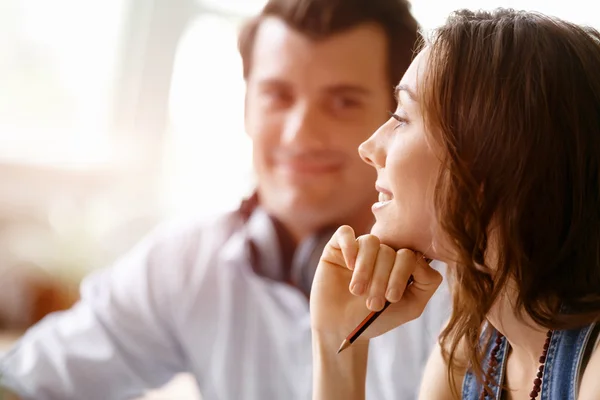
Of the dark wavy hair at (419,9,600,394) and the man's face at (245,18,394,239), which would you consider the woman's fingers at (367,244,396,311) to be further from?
the man's face at (245,18,394,239)

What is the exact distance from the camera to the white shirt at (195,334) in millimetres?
863

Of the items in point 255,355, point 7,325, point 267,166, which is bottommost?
point 7,325

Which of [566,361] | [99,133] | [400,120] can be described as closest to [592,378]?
[566,361]

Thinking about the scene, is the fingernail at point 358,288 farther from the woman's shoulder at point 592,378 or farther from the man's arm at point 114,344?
the man's arm at point 114,344

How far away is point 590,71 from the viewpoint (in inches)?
23.4

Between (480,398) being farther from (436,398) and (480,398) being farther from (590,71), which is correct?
(590,71)

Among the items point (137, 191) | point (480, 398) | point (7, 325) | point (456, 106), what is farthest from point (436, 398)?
point (7, 325)

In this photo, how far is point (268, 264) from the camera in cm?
94

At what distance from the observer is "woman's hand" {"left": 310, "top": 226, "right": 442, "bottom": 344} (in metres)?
0.66

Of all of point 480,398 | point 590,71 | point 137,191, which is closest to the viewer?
point 590,71

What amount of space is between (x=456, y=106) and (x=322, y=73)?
0.31 m

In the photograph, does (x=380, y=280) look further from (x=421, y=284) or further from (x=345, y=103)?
(x=345, y=103)

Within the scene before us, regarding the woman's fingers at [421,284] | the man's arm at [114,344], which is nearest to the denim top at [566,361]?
the woman's fingers at [421,284]

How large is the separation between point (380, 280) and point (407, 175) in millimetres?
108
